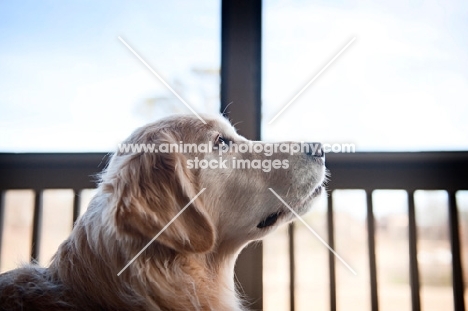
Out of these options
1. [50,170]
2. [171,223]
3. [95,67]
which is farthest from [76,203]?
[171,223]

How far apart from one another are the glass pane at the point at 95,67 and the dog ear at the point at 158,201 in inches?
29.7

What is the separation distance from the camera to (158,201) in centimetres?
95

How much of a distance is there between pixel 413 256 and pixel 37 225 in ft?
5.91

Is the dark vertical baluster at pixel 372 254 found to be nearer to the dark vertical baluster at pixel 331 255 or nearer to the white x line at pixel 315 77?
the dark vertical baluster at pixel 331 255

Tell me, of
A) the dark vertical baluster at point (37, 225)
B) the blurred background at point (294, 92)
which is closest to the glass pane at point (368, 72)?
the blurred background at point (294, 92)

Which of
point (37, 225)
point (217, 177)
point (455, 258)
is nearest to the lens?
point (217, 177)

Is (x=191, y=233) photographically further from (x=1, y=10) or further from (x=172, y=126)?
(x=1, y=10)

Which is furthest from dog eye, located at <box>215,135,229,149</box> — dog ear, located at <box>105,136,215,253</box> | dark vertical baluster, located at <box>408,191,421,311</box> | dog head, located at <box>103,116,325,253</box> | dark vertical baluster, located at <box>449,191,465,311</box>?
dark vertical baluster, located at <box>449,191,465,311</box>

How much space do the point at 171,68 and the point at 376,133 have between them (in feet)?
3.47

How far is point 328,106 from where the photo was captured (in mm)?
1812

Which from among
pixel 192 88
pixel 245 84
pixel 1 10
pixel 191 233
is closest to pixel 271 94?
pixel 245 84

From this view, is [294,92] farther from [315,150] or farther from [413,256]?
[413,256]

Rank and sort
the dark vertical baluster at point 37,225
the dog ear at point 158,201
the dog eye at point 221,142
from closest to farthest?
1. the dog ear at point 158,201
2. the dog eye at point 221,142
3. the dark vertical baluster at point 37,225

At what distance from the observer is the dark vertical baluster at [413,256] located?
66.4 inches
